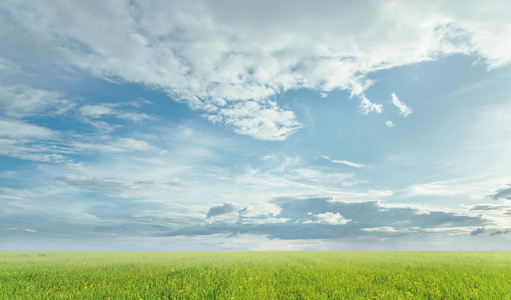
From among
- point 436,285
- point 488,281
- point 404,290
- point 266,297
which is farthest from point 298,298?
point 488,281

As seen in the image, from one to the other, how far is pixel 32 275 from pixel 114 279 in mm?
7659

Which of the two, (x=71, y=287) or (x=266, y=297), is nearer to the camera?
(x=266, y=297)

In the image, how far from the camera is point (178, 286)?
15219mm

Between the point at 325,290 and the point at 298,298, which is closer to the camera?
the point at 298,298

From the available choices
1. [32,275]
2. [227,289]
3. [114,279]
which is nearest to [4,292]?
[114,279]

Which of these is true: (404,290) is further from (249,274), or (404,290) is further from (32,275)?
(32,275)

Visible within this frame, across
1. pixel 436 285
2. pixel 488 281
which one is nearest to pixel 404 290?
pixel 436 285

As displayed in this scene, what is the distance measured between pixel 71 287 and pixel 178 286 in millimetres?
5998

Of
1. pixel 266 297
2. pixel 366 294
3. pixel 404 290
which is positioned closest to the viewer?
pixel 266 297

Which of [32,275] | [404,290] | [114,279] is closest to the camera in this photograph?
[404,290]

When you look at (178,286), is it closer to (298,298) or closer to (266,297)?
(266,297)

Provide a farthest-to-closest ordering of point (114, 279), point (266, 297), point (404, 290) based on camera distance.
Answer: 1. point (114, 279)
2. point (404, 290)
3. point (266, 297)

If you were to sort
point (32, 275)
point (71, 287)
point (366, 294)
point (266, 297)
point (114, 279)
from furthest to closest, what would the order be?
1. point (32, 275)
2. point (114, 279)
3. point (71, 287)
4. point (366, 294)
5. point (266, 297)

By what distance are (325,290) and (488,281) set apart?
390 inches
